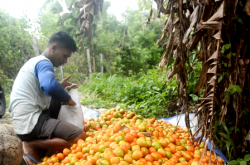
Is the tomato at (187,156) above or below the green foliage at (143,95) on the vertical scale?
above

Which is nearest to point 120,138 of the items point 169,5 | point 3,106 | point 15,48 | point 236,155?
point 236,155

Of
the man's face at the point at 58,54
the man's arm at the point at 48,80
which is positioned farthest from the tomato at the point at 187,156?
the man's face at the point at 58,54

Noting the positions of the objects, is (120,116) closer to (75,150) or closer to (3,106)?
(75,150)

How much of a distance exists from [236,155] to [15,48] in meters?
8.27

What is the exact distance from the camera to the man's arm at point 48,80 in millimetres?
2033

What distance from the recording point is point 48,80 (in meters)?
2.03

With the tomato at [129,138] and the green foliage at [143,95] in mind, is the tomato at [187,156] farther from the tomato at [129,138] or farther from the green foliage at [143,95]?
the green foliage at [143,95]

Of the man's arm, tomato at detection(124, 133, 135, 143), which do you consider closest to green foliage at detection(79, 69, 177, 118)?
tomato at detection(124, 133, 135, 143)

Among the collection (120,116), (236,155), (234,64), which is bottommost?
(120,116)

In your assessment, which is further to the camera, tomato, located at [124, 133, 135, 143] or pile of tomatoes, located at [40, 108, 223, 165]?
tomato, located at [124, 133, 135, 143]

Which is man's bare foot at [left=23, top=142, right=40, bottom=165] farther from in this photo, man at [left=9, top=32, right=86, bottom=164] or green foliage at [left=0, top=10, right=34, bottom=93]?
green foliage at [left=0, top=10, right=34, bottom=93]

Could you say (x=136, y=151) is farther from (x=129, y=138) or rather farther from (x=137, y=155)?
(x=129, y=138)

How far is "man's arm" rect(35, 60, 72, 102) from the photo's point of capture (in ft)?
6.67

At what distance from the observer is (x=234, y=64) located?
126cm
